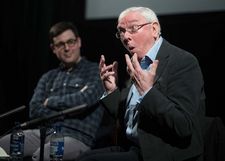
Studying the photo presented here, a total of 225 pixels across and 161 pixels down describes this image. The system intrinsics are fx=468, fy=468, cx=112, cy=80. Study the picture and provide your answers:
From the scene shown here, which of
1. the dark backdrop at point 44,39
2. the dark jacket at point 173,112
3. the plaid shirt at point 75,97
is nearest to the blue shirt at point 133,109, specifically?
the dark jacket at point 173,112

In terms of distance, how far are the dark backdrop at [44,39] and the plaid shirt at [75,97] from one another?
334 mm

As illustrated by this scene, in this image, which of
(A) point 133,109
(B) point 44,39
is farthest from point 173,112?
(B) point 44,39

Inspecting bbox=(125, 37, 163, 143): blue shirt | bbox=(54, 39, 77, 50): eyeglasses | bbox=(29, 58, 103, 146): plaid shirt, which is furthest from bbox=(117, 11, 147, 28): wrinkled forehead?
bbox=(54, 39, 77, 50): eyeglasses

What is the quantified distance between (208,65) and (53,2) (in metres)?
1.54

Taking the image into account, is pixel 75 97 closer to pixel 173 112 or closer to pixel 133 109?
pixel 133 109

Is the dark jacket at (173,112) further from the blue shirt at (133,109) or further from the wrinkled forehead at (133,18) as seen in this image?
the wrinkled forehead at (133,18)

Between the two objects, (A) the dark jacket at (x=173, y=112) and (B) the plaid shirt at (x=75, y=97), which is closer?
(A) the dark jacket at (x=173, y=112)

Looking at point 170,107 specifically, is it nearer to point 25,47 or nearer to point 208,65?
point 208,65

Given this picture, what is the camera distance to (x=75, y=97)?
10.8 feet

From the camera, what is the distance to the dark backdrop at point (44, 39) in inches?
132

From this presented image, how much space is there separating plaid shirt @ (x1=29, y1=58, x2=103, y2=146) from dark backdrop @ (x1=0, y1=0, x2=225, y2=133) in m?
0.33

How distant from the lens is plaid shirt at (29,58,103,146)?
329cm

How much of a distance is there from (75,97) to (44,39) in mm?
1014

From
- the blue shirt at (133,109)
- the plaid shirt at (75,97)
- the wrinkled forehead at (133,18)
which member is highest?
the wrinkled forehead at (133,18)
